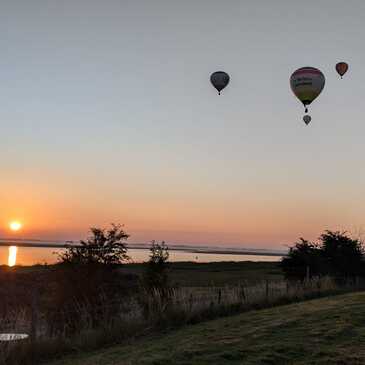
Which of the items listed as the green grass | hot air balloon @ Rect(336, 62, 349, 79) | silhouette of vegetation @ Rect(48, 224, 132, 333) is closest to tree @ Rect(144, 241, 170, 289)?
silhouette of vegetation @ Rect(48, 224, 132, 333)

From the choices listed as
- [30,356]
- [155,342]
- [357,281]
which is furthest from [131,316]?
[357,281]

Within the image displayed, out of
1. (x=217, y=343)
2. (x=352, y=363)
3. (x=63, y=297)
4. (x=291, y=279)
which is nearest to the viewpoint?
(x=352, y=363)

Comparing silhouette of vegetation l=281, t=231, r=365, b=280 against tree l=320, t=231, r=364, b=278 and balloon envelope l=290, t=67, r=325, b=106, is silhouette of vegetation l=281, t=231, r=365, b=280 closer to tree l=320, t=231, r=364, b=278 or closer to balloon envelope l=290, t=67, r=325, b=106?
tree l=320, t=231, r=364, b=278

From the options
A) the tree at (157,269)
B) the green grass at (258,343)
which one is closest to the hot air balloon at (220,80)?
the tree at (157,269)

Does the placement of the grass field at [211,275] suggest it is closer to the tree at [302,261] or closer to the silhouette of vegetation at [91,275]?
the tree at [302,261]

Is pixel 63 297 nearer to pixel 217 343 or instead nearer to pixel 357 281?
pixel 217 343
